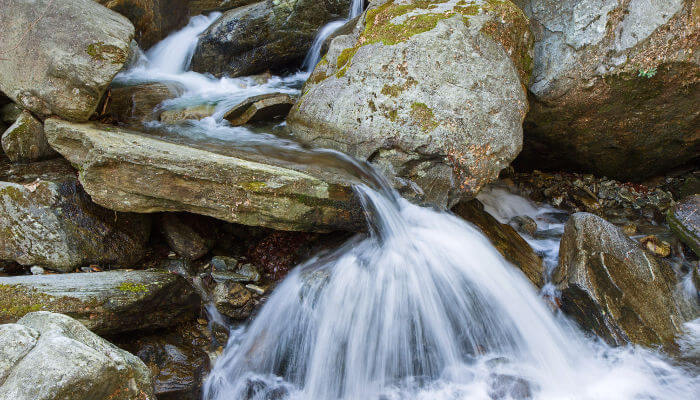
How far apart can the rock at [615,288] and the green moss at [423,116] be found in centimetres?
229

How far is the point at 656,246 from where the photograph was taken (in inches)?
240

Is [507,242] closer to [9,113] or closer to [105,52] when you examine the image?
[105,52]

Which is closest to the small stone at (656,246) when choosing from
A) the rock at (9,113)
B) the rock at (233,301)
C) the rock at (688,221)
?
the rock at (688,221)

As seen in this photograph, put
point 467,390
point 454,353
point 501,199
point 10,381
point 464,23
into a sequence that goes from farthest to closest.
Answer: point 501,199 → point 464,23 → point 454,353 → point 467,390 → point 10,381

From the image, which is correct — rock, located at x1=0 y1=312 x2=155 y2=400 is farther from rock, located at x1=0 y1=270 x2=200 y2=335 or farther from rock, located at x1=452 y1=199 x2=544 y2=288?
rock, located at x1=452 y1=199 x2=544 y2=288

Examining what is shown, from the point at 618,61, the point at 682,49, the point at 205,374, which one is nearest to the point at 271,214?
the point at 205,374

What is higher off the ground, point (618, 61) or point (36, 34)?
point (618, 61)

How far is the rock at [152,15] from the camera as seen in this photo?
801 centimetres

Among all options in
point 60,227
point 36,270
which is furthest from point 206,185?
point 36,270

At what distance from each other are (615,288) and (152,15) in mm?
9847

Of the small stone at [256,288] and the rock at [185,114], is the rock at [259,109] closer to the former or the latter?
the rock at [185,114]

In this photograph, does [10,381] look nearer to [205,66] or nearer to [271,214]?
[271,214]

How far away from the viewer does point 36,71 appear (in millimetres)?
5105

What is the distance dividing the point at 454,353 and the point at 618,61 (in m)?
4.75
